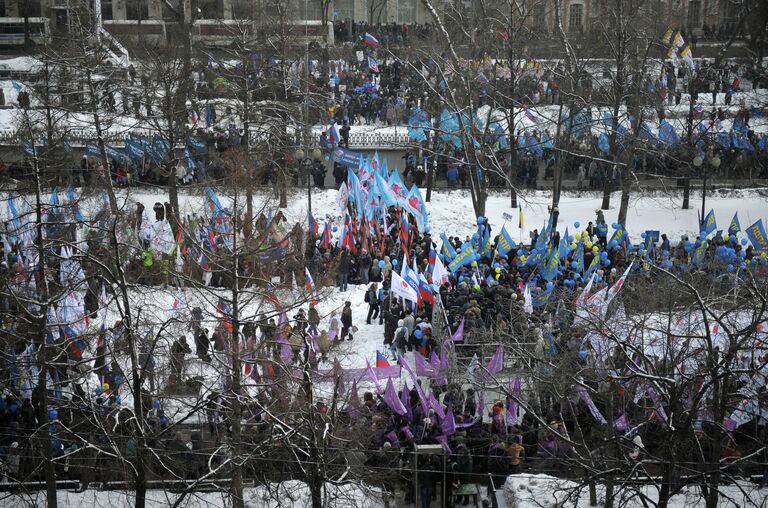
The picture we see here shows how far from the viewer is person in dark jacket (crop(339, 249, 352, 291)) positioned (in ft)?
87.7

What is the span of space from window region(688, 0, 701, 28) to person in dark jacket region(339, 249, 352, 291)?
116ft

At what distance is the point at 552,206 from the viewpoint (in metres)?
32.7

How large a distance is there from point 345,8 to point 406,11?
3185 mm

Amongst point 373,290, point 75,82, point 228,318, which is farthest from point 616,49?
point 228,318

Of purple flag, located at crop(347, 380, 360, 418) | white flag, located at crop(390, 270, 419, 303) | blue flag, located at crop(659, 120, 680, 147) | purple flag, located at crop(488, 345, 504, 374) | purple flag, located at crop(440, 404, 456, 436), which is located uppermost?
blue flag, located at crop(659, 120, 680, 147)

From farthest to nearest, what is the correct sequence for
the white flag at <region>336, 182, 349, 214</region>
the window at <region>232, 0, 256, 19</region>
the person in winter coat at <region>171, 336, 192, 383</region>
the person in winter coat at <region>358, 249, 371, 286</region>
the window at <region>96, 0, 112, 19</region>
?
the window at <region>96, 0, 112, 19</region>, the window at <region>232, 0, 256, 19</region>, the white flag at <region>336, 182, 349, 214</region>, the person in winter coat at <region>358, 249, 371, 286</region>, the person in winter coat at <region>171, 336, 192, 383</region>

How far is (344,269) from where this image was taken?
2683cm

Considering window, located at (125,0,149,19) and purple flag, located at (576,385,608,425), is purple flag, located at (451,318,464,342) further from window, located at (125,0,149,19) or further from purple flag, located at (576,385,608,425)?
window, located at (125,0,149,19)

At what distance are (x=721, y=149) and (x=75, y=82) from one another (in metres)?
20.5

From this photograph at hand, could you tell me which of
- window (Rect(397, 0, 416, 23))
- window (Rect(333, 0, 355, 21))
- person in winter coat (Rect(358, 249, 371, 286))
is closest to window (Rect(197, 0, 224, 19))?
window (Rect(333, 0, 355, 21))

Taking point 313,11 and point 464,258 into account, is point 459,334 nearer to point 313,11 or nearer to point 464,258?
point 464,258

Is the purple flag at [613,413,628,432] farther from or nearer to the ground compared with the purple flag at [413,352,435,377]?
nearer to the ground

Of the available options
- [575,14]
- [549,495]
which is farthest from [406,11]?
[549,495]

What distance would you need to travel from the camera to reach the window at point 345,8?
57.8m
